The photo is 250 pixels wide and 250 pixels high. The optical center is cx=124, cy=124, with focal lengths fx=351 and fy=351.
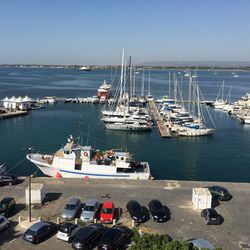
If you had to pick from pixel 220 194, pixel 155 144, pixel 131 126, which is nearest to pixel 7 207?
pixel 220 194

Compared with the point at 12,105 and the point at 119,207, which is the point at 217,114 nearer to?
the point at 12,105

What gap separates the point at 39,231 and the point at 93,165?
15.9 metres

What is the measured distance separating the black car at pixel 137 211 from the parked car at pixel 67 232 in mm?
4558

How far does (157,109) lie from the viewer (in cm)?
9988

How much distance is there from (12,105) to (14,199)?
7017cm

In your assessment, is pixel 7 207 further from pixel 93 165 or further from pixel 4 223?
pixel 93 165

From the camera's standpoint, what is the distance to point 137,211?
26.1 meters

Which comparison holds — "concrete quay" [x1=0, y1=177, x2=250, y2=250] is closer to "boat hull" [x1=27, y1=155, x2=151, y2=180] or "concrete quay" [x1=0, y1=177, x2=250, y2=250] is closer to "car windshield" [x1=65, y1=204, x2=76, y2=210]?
"car windshield" [x1=65, y1=204, x2=76, y2=210]

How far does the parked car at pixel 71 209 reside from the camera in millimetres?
25594

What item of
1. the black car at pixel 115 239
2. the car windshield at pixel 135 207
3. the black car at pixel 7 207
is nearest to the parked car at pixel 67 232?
the black car at pixel 115 239

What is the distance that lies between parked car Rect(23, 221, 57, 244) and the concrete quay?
0.37 metres

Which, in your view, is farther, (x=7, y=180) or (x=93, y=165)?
(x=93, y=165)

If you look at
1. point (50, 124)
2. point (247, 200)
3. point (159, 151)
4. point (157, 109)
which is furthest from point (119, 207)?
point (157, 109)

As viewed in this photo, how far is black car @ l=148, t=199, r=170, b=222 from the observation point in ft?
84.2
